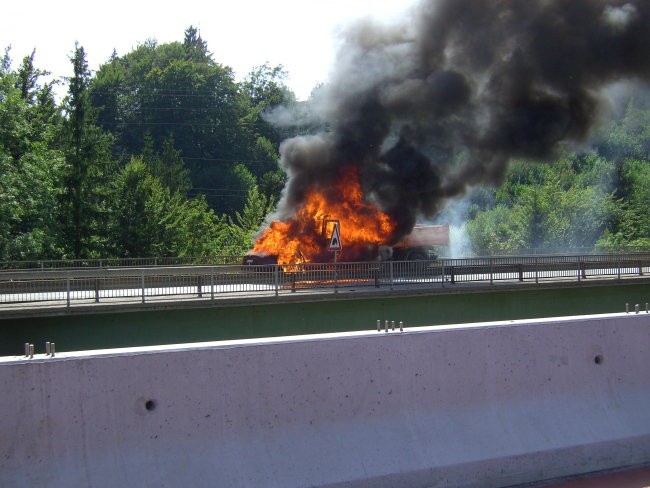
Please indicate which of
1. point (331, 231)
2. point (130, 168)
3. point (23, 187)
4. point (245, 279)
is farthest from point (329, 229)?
point (130, 168)

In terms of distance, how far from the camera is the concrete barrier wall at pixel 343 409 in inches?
239

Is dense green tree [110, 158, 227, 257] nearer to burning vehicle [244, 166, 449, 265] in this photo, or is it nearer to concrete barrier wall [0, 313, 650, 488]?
burning vehicle [244, 166, 449, 265]

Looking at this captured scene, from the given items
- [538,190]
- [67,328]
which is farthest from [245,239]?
[67,328]

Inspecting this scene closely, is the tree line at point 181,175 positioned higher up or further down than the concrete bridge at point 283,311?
higher up

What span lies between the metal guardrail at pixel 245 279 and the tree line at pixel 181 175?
38.6ft

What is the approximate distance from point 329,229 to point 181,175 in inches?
1323

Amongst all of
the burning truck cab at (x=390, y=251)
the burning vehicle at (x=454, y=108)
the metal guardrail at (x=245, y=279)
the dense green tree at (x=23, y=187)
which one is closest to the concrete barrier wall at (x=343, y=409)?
the metal guardrail at (x=245, y=279)

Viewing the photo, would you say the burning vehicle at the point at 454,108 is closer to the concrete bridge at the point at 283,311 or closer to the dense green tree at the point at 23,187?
the concrete bridge at the point at 283,311

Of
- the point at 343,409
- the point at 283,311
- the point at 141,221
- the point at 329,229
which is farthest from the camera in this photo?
the point at 141,221

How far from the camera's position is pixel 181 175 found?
5500 cm

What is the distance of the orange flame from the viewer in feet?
76.2

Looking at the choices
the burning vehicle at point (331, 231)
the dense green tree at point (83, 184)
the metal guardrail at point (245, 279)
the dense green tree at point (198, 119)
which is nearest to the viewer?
the metal guardrail at point (245, 279)

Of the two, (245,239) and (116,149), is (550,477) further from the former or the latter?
(116,149)

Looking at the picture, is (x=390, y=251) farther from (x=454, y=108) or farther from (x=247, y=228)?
(x=247, y=228)
